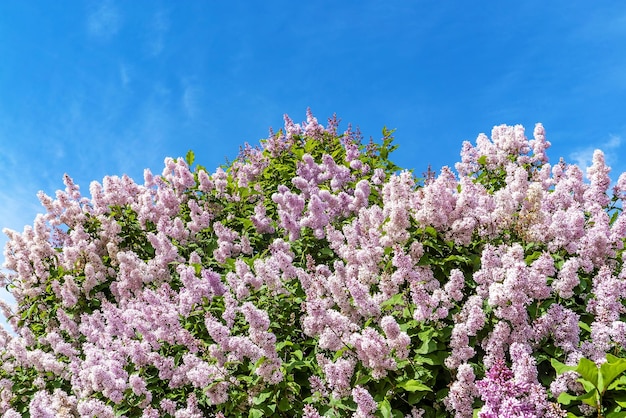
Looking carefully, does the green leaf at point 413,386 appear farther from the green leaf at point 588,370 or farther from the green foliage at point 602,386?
the green leaf at point 588,370

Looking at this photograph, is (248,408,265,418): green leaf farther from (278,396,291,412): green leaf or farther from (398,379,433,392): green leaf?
(398,379,433,392): green leaf

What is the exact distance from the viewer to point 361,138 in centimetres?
1314

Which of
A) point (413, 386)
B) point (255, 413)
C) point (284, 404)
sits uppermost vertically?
point (413, 386)

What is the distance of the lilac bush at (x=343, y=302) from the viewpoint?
18.0 ft

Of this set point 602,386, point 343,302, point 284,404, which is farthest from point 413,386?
point 602,386

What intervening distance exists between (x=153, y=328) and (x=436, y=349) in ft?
11.9

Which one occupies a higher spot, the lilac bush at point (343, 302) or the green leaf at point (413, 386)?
the lilac bush at point (343, 302)

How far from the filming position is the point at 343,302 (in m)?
6.21

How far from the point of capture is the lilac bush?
18.0ft

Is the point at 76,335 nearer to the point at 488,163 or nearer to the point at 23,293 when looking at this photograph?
the point at 23,293

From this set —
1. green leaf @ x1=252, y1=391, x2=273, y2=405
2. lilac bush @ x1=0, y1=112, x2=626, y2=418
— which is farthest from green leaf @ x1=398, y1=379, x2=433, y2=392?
green leaf @ x1=252, y1=391, x2=273, y2=405

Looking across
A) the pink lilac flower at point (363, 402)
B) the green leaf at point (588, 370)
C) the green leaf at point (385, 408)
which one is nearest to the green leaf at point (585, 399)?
the green leaf at point (588, 370)

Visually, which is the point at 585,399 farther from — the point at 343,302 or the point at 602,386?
the point at 343,302

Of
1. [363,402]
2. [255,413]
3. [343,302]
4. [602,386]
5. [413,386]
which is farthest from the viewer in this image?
[343,302]
